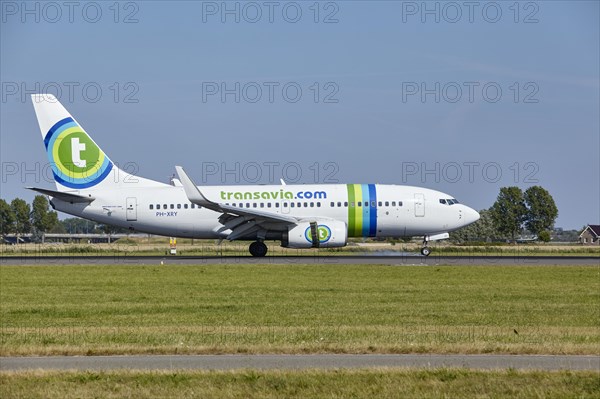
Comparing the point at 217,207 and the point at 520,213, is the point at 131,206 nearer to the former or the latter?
the point at 217,207

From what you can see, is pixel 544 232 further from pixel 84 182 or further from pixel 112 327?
pixel 112 327

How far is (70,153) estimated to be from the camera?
5169 cm

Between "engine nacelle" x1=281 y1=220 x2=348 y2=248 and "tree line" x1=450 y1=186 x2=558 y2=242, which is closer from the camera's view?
"engine nacelle" x1=281 y1=220 x2=348 y2=248

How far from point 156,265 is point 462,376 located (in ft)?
102

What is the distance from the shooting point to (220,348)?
54.5 ft

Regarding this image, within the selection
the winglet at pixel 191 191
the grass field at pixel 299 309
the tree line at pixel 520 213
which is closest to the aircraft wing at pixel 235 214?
the winglet at pixel 191 191

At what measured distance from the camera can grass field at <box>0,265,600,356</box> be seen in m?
17.4

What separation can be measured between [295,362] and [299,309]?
389 inches

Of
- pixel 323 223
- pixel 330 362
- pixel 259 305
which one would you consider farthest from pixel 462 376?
pixel 323 223

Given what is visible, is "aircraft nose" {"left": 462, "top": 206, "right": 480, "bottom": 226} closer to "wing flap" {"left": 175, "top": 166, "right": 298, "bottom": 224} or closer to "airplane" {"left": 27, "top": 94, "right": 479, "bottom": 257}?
"airplane" {"left": 27, "top": 94, "right": 479, "bottom": 257}

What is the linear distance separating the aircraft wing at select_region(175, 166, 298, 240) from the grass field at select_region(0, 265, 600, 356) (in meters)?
6.15

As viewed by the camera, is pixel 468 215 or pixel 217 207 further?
pixel 468 215

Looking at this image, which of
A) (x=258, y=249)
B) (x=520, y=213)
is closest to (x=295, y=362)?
(x=258, y=249)

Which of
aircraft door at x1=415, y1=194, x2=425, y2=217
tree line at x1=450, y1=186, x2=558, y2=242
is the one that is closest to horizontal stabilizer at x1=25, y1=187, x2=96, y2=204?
aircraft door at x1=415, y1=194, x2=425, y2=217
